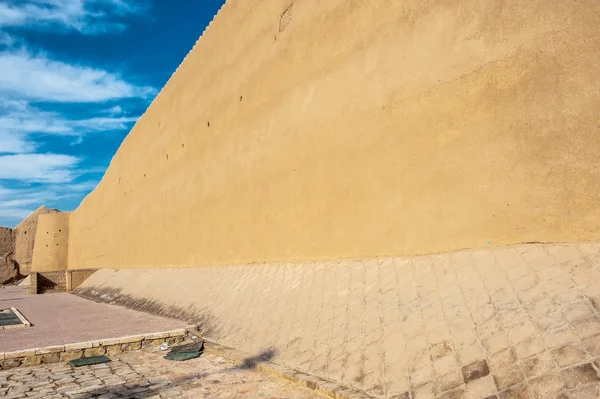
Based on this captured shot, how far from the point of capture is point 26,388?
4172 millimetres

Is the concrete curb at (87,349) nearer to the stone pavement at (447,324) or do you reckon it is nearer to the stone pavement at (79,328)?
the stone pavement at (79,328)

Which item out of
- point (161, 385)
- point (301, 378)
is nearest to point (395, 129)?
point (301, 378)

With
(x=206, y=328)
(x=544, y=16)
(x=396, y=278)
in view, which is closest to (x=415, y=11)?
(x=544, y=16)

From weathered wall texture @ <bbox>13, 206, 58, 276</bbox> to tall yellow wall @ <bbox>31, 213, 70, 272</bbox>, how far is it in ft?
11.4

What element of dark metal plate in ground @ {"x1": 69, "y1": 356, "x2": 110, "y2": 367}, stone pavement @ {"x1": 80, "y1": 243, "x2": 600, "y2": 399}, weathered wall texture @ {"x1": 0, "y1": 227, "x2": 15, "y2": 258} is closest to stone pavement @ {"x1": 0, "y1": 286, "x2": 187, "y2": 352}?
dark metal plate in ground @ {"x1": 69, "y1": 356, "x2": 110, "y2": 367}

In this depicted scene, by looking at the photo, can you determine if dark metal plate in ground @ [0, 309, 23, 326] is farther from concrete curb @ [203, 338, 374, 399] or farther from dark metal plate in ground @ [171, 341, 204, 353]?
concrete curb @ [203, 338, 374, 399]

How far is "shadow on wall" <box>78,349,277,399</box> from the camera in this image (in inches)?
152

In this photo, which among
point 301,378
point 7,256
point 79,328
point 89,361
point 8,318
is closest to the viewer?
point 301,378

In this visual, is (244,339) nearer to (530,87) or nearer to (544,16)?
(530,87)

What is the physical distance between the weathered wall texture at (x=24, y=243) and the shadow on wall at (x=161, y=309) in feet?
56.7

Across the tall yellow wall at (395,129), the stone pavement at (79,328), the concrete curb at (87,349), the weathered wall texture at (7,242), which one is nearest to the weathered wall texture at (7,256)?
the weathered wall texture at (7,242)

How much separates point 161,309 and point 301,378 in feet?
18.2

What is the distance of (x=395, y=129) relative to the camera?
4504 mm

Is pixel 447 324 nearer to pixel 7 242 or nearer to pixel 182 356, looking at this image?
pixel 182 356
